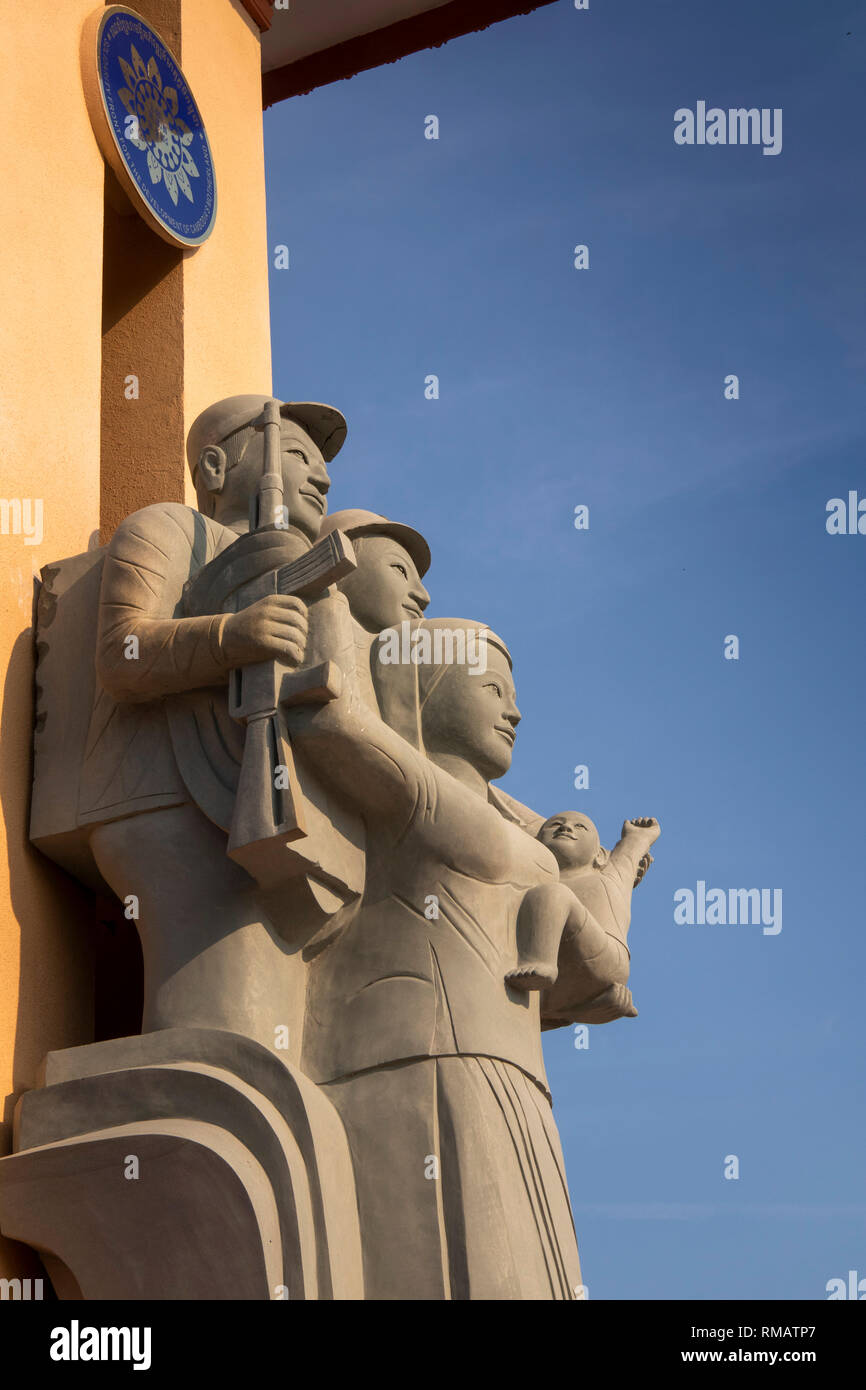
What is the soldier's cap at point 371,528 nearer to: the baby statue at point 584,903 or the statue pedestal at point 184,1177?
the baby statue at point 584,903

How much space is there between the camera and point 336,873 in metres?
5.70

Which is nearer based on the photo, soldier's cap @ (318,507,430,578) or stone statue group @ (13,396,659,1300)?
stone statue group @ (13,396,659,1300)

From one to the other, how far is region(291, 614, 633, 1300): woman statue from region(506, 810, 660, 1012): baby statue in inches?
2.4

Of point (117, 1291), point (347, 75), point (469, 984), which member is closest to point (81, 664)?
point (469, 984)

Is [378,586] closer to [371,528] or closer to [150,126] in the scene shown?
[371,528]

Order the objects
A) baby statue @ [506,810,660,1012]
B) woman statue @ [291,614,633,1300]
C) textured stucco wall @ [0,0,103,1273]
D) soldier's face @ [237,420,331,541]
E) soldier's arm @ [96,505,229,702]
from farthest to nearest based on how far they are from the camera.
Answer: soldier's face @ [237,420,331,541] → baby statue @ [506,810,660,1012] → textured stucco wall @ [0,0,103,1273] → soldier's arm @ [96,505,229,702] → woman statue @ [291,614,633,1300]

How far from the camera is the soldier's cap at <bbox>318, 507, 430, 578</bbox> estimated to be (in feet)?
21.4

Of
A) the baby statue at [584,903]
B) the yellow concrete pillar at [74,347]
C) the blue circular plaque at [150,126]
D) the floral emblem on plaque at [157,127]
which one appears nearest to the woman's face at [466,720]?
the baby statue at [584,903]

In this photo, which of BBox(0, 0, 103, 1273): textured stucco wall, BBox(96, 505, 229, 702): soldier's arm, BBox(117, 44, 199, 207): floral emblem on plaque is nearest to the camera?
BBox(96, 505, 229, 702): soldier's arm

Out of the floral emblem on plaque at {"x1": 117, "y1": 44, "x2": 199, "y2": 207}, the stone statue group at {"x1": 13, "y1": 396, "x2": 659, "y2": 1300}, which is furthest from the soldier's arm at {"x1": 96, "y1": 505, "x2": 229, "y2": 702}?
the floral emblem on plaque at {"x1": 117, "y1": 44, "x2": 199, "y2": 207}

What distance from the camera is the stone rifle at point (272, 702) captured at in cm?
545

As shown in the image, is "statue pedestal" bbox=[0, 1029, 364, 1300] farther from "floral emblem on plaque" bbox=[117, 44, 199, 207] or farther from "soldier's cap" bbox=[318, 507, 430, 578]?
"floral emblem on plaque" bbox=[117, 44, 199, 207]
